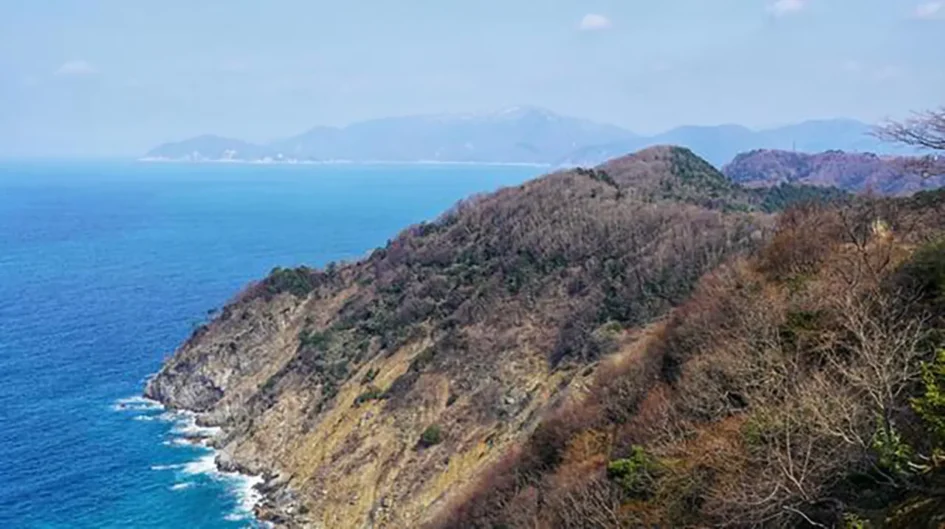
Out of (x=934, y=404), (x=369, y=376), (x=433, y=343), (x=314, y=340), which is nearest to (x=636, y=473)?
(x=934, y=404)

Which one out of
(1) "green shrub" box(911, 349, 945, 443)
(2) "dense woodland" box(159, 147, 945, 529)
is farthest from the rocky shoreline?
(1) "green shrub" box(911, 349, 945, 443)

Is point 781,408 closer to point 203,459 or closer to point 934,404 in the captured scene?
point 934,404

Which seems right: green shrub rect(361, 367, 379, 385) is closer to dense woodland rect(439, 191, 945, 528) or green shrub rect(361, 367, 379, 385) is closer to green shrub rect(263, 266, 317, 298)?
green shrub rect(263, 266, 317, 298)

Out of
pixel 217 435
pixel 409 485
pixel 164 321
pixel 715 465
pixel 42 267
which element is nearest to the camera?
pixel 715 465

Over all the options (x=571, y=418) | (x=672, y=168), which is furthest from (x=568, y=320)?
(x=672, y=168)

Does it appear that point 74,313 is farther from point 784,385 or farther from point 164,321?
point 784,385

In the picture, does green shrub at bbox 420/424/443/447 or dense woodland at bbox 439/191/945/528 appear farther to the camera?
green shrub at bbox 420/424/443/447

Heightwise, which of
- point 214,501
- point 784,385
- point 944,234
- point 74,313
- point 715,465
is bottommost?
point 214,501
